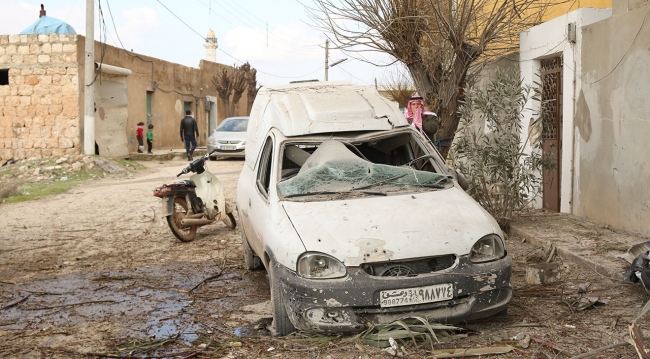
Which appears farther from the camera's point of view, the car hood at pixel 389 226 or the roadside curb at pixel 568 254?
the roadside curb at pixel 568 254

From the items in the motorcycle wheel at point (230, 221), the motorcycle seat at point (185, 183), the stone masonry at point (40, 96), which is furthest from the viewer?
the stone masonry at point (40, 96)

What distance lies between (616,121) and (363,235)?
5.26 metres

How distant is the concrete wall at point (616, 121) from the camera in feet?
26.3

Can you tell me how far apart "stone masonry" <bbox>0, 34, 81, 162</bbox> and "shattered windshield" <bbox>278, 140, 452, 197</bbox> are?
57.5 ft

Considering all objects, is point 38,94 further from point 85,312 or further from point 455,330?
point 455,330

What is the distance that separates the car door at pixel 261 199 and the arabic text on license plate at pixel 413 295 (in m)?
1.22

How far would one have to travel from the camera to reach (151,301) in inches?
248

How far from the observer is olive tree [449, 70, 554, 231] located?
27.8 ft

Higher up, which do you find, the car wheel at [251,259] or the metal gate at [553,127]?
the metal gate at [553,127]

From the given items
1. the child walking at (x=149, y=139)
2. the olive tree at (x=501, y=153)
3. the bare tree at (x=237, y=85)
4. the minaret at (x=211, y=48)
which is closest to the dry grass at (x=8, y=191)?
the olive tree at (x=501, y=153)

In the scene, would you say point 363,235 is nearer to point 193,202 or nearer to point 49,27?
point 193,202

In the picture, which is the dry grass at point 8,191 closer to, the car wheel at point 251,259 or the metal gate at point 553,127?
the car wheel at point 251,259

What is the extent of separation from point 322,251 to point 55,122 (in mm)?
19121

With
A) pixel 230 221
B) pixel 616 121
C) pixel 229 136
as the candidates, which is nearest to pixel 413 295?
pixel 616 121
